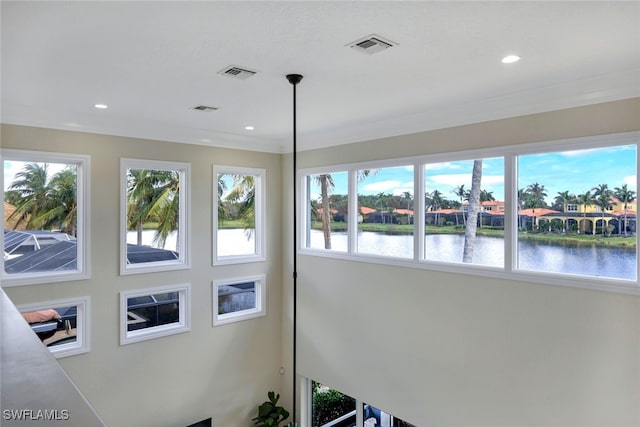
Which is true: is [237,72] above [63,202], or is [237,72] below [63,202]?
above

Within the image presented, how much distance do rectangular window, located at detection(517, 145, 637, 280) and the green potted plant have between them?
407 centimetres

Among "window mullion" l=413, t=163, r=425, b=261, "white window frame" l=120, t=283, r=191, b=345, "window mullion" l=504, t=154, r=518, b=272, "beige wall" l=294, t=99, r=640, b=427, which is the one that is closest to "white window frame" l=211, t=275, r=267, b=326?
"white window frame" l=120, t=283, r=191, b=345

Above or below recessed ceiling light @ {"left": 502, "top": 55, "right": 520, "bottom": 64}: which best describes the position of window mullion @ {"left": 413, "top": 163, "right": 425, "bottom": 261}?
below

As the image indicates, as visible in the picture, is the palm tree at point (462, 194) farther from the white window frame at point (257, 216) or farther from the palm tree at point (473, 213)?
the white window frame at point (257, 216)

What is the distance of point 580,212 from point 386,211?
2.10 metres

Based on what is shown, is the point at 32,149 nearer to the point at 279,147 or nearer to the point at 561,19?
the point at 279,147

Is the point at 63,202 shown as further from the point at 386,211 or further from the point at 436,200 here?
the point at 436,200

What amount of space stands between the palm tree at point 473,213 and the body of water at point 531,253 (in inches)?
1.9

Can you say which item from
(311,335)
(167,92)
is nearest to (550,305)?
(311,335)

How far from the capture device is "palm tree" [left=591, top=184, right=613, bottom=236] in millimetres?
3299

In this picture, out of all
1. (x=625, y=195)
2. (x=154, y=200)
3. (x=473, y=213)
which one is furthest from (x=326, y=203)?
Answer: (x=625, y=195)

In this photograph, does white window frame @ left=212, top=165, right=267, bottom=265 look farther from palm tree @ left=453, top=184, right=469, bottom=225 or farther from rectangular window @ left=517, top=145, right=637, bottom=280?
rectangular window @ left=517, top=145, right=637, bottom=280

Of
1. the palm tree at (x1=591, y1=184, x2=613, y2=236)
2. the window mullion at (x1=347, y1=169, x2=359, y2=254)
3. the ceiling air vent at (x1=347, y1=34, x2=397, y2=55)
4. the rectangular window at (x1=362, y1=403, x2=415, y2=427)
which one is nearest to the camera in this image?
the ceiling air vent at (x1=347, y1=34, x2=397, y2=55)

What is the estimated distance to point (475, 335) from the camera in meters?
4.04
